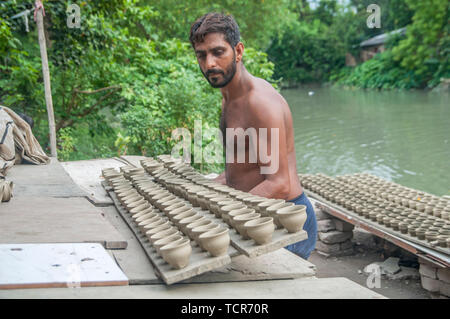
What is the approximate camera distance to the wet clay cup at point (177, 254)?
1906 millimetres

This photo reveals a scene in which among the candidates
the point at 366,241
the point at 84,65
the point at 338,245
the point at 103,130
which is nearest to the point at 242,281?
the point at 338,245

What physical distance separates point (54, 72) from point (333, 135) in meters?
10.2

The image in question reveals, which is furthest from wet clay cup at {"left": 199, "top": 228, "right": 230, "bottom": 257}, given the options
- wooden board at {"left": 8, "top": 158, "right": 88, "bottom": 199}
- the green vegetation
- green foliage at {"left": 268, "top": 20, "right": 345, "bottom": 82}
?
green foliage at {"left": 268, "top": 20, "right": 345, "bottom": 82}

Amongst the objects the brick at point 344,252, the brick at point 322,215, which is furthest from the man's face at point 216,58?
the brick at point 344,252

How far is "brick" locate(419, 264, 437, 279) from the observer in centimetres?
455

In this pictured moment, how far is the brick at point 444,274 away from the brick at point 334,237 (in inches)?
66.2

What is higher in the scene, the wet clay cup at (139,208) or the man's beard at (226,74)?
the man's beard at (226,74)

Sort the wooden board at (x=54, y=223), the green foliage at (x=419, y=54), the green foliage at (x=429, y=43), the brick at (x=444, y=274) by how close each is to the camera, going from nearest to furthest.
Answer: the wooden board at (x=54, y=223) → the brick at (x=444, y=274) → the green foliage at (x=429, y=43) → the green foliage at (x=419, y=54)

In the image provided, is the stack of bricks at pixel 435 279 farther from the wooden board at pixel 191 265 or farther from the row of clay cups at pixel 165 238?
the wooden board at pixel 191 265

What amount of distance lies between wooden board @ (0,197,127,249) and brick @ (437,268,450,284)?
134 inches

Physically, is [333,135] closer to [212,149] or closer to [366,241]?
[212,149]

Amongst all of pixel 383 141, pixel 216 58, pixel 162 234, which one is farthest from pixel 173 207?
pixel 383 141

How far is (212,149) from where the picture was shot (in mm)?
8000

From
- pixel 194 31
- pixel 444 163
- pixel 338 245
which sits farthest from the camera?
pixel 444 163
